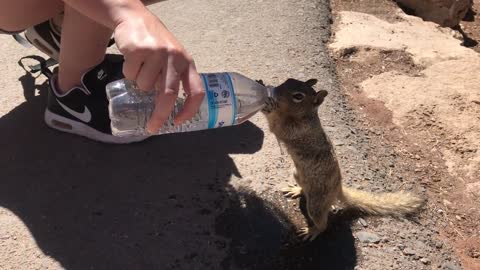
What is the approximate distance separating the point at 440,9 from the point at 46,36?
339 centimetres

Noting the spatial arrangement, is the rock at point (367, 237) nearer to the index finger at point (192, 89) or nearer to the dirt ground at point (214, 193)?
the dirt ground at point (214, 193)

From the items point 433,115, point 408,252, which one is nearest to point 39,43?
point 408,252

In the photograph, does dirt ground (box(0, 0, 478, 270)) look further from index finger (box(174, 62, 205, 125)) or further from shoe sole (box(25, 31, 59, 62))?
index finger (box(174, 62, 205, 125))

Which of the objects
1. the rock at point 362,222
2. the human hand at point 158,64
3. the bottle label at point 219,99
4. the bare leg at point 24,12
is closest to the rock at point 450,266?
the rock at point 362,222

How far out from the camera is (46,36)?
112 inches

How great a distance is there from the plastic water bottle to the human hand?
1.22 feet

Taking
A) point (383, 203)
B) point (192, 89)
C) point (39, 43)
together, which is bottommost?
point (383, 203)

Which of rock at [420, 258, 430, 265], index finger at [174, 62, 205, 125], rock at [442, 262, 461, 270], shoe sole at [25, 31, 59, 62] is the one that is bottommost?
rock at [442, 262, 461, 270]

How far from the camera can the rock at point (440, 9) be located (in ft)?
15.7

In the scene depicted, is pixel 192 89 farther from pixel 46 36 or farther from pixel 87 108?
pixel 46 36

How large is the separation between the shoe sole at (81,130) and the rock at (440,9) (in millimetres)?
3049

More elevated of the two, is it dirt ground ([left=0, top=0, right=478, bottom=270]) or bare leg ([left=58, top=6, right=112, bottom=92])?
bare leg ([left=58, top=6, right=112, bottom=92])

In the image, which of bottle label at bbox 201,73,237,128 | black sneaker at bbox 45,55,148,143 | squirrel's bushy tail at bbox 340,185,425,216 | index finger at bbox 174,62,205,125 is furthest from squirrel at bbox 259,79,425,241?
index finger at bbox 174,62,205,125

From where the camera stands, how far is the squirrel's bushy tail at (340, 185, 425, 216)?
8.32 ft
